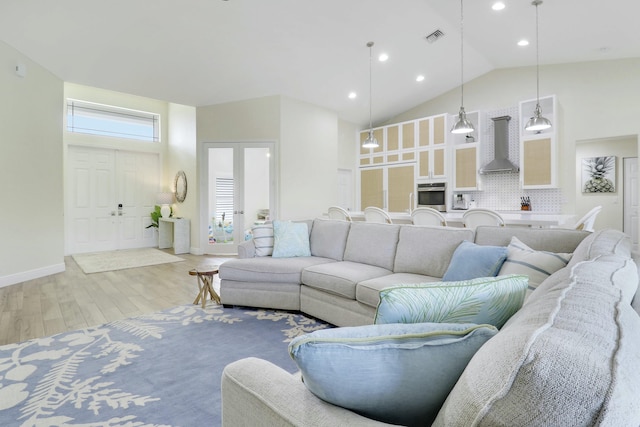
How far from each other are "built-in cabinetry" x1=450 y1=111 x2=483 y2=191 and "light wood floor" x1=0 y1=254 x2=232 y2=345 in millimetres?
Answer: 4818

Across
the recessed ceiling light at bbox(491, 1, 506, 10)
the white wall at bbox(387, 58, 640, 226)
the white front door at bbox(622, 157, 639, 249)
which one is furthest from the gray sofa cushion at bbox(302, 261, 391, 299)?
the white front door at bbox(622, 157, 639, 249)

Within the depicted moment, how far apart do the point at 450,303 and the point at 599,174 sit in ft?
26.1

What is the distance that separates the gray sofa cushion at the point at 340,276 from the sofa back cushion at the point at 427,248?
0.66 ft

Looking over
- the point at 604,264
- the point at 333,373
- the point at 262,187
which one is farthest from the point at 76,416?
the point at 262,187

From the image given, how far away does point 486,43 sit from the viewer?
5.27 metres

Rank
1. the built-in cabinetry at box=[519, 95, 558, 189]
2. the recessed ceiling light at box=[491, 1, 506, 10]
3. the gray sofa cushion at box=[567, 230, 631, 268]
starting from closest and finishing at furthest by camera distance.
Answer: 1. the gray sofa cushion at box=[567, 230, 631, 268]
2. the recessed ceiling light at box=[491, 1, 506, 10]
3. the built-in cabinetry at box=[519, 95, 558, 189]

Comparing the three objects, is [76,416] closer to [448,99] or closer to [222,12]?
[222,12]

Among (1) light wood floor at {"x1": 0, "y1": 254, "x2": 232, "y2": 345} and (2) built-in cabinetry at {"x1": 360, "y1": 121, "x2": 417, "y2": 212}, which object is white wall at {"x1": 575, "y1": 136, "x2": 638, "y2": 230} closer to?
(2) built-in cabinetry at {"x1": 360, "y1": 121, "x2": 417, "y2": 212}

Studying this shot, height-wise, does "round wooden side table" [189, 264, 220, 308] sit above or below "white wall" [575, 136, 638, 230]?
below

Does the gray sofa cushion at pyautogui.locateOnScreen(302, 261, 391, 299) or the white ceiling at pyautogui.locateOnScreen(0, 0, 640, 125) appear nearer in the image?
the gray sofa cushion at pyautogui.locateOnScreen(302, 261, 391, 299)

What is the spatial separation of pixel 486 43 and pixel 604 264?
5353mm

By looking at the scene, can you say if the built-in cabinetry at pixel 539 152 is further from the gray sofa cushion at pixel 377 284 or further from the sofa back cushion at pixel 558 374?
the sofa back cushion at pixel 558 374

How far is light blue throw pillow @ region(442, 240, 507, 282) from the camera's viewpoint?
2031 millimetres

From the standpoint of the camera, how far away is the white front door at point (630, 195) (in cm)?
638
